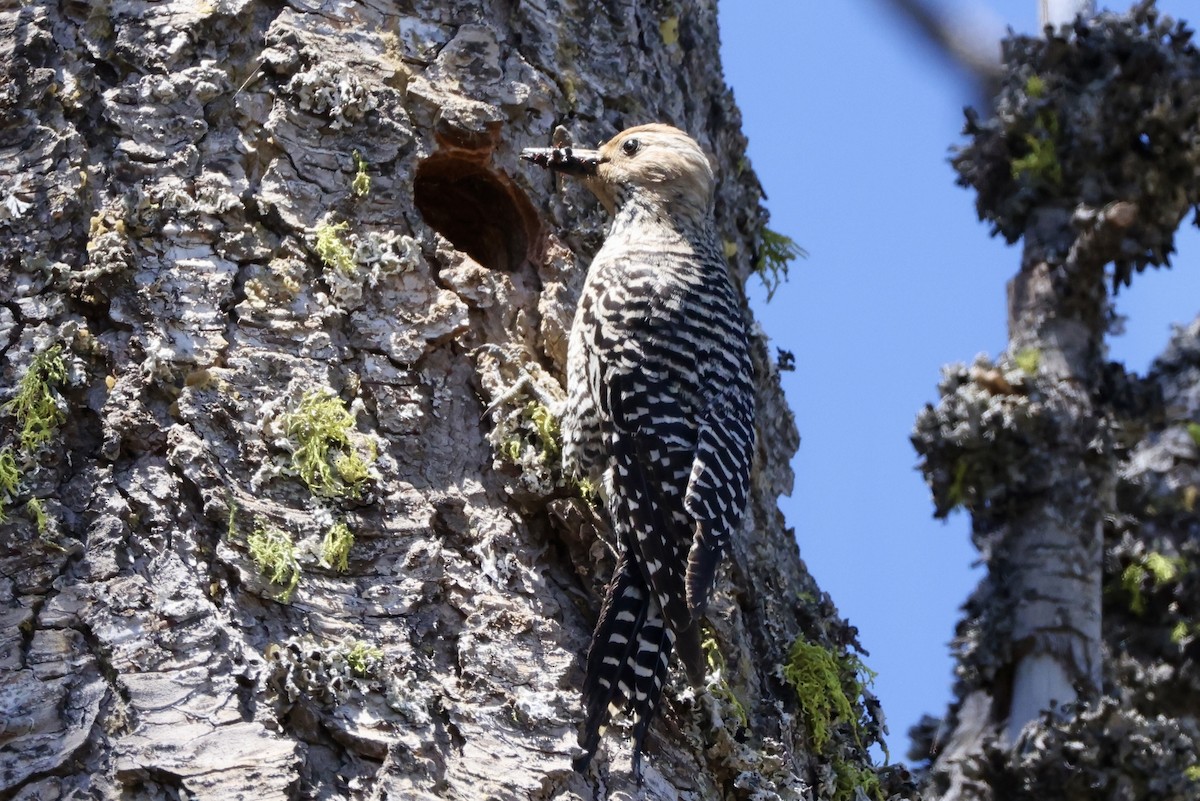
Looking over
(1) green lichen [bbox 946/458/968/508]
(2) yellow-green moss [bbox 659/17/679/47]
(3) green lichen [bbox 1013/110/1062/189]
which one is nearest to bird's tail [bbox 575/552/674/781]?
(1) green lichen [bbox 946/458/968/508]

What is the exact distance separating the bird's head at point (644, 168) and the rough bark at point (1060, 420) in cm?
115

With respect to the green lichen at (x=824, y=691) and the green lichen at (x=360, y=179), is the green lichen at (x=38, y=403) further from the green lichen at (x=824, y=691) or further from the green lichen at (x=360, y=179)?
the green lichen at (x=824, y=691)

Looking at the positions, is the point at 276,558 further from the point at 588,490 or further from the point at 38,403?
the point at 588,490

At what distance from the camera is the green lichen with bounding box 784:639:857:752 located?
387cm

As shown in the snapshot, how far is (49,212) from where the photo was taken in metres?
3.42

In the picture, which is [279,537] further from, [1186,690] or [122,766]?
[1186,690]

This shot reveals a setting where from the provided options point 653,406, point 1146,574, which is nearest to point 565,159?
point 653,406

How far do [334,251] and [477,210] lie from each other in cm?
92

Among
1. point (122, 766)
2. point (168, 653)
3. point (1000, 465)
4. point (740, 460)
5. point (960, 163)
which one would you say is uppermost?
point (960, 163)

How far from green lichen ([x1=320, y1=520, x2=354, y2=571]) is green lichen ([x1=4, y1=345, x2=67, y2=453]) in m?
0.66

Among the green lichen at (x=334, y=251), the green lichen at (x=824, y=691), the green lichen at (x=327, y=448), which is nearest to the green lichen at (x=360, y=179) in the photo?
the green lichen at (x=334, y=251)

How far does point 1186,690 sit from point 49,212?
A: 438 cm

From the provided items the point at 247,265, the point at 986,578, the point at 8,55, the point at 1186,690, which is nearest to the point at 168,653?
the point at 247,265

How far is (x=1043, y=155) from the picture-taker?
5398 millimetres
